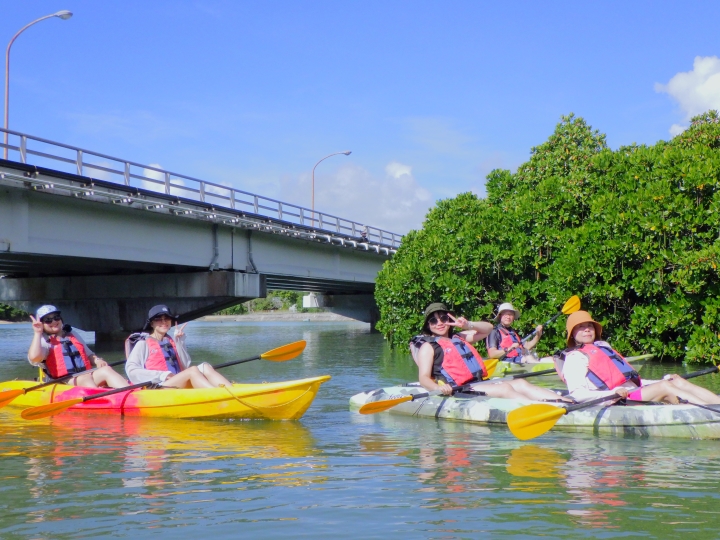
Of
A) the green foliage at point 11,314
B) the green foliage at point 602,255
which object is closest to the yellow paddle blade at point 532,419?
the green foliage at point 602,255

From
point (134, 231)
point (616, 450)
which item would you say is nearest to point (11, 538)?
point (616, 450)

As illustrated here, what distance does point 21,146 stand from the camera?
1806 cm

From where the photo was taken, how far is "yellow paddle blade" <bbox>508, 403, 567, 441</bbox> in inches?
300

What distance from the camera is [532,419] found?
770 centimetres

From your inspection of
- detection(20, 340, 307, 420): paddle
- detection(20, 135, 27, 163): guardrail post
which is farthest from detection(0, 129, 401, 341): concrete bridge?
detection(20, 340, 307, 420): paddle

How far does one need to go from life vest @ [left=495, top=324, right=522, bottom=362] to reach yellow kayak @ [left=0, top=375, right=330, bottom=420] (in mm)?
4994

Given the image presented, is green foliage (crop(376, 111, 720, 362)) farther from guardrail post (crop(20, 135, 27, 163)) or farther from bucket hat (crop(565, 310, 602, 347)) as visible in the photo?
guardrail post (crop(20, 135, 27, 163))

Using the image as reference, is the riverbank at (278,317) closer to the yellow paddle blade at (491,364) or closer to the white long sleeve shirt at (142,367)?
the yellow paddle blade at (491,364)

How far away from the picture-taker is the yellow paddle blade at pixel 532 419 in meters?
7.62

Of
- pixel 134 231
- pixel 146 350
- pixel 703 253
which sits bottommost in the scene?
pixel 146 350

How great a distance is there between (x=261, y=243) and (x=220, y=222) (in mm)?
3424

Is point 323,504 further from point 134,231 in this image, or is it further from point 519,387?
point 134,231

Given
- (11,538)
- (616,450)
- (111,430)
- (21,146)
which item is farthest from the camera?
(21,146)

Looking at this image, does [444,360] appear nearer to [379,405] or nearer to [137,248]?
[379,405]
